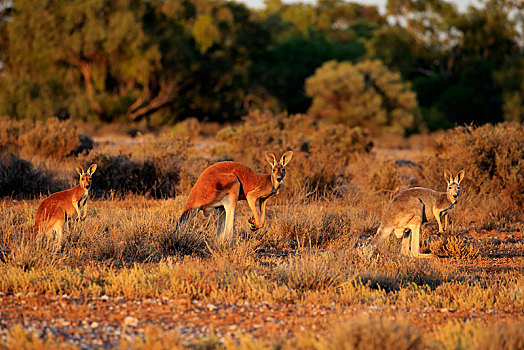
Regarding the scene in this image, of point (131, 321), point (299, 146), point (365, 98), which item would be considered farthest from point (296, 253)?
point (365, 98)

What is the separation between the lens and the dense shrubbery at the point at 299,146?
41.3 feet

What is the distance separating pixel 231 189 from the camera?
7340 mm

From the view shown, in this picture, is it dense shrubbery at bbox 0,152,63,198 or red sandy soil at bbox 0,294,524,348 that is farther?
dense shrubbery at bbox 0,152,63,198

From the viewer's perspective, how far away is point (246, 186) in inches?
294

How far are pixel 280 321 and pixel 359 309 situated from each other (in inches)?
31.7

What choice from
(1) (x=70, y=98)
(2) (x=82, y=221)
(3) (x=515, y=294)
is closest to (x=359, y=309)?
(3) (x=515, y=294)

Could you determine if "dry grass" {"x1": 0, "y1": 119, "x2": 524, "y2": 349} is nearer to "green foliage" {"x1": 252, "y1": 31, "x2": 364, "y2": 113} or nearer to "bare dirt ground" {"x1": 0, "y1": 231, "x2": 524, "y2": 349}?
"bare dirt ground" {"x1": 0, "y1": 231, "x2": 524, "y2": 349}

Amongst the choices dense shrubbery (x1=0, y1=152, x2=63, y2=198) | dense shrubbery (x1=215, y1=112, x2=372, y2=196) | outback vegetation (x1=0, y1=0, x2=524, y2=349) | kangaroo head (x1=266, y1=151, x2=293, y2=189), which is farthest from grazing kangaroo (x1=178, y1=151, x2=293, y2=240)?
dense shrubbery (x1=0, y1=152, x2=63, y2=198)

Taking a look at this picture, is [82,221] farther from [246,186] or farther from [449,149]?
[449,149]

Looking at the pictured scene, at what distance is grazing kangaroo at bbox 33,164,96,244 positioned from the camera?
7.20 meters

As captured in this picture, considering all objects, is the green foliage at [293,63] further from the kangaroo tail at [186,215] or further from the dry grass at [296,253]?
the kangaroo tail at [186,215]

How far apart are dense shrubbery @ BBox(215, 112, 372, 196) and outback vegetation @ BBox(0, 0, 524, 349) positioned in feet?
0.22

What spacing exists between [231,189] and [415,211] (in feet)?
7.35

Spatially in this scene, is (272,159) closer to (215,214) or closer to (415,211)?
(415,211)
